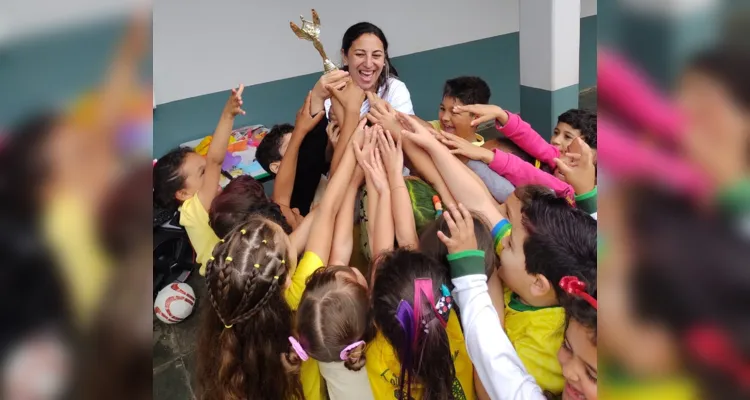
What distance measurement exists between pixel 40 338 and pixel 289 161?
147cm

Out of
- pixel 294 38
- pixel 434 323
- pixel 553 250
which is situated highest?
pixel 294 38

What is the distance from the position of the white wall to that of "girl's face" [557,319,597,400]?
347 centimetres

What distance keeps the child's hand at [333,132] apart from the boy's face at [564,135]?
0.74 meters

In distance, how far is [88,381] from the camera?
0.27 meters

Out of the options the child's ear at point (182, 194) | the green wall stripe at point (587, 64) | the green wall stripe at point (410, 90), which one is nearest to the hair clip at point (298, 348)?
the child's ear at point (182, 194)

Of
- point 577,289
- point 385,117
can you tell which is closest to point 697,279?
point 577,289

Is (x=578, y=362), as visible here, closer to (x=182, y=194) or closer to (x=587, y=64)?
(x=182, y=194)

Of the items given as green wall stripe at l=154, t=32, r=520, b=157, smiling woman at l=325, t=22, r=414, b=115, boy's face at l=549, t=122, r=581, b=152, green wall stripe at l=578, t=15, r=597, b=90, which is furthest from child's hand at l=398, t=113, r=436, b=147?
green wall stripe at l=578, t=15, r=597, b=90

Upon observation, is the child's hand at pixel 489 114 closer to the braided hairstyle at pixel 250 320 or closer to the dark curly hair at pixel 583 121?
the dark curly hair at pixel 583 121

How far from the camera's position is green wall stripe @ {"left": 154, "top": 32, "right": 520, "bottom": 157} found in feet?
12.3

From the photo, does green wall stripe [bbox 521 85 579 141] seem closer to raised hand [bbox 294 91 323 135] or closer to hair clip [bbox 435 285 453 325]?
raised hand [bbox 294 91 323 135]

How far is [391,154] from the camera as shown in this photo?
1.40 meters

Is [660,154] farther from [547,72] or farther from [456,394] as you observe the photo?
[547,72]

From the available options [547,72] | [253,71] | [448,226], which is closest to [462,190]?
[448,226]
